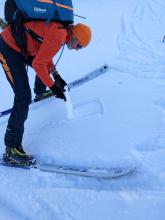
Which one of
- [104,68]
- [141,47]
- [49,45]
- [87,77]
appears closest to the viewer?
[49,45]

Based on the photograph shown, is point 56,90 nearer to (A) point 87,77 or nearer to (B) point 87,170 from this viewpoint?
(B) point 87,170

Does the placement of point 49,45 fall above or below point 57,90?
above

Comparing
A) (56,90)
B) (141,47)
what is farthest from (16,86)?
(141,47)

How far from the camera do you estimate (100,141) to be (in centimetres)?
371

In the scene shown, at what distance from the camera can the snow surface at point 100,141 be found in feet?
9.72

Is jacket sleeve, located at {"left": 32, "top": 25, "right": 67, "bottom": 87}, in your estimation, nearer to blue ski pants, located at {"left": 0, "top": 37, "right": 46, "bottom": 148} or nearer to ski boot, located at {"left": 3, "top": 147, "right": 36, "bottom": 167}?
blue ski pants, located at {"left": 0, "top": 37, "right": 46, "bottom": 148}

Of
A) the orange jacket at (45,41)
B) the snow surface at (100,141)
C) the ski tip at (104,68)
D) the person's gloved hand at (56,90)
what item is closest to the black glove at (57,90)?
the person's gloved hand at (56,90)

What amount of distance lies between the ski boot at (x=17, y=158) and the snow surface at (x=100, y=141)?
3.5 inches

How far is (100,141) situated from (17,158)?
0.84 m

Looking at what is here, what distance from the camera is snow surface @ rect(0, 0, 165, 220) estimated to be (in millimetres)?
2963

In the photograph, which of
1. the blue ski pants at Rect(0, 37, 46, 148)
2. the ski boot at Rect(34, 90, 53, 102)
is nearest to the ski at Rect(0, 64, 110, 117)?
the ski boot at Rect(34, 90, 53, 102)

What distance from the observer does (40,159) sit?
12.1 ft

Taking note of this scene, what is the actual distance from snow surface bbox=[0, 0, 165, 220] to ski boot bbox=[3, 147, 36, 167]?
0.09m

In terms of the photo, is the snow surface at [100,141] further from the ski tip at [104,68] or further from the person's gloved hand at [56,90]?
the person's gloved hand at [56,90]
